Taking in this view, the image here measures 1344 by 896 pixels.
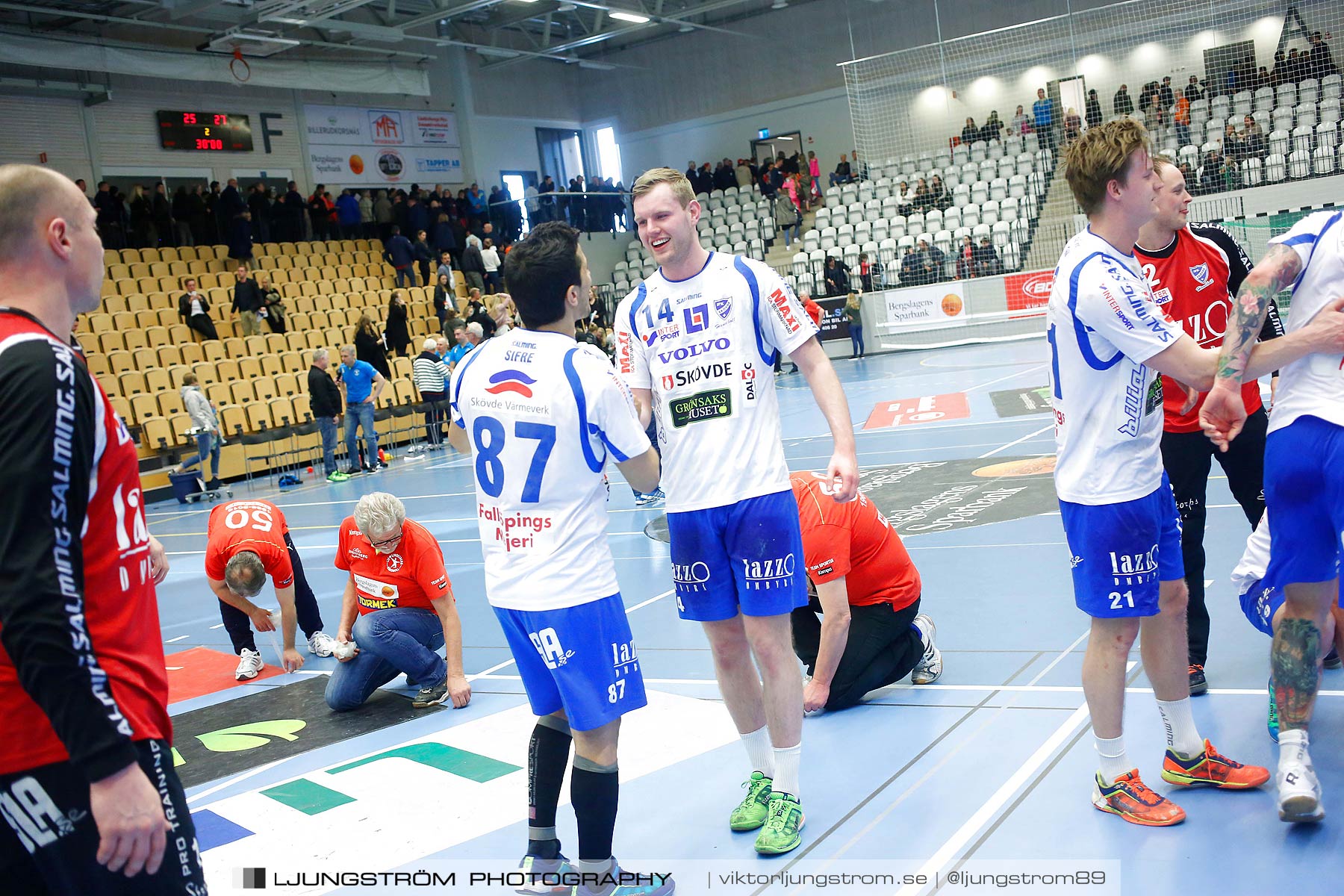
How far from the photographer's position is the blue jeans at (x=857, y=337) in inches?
863

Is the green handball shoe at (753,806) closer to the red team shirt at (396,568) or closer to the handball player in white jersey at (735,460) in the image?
the handball player in white jersey at (735,460)

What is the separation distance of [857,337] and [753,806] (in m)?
19.3

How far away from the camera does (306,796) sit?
158 inches

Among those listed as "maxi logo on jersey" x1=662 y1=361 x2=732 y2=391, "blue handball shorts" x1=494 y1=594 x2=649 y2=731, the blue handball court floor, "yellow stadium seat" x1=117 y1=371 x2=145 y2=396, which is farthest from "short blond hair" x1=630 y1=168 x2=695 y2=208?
"yellow stadium seat" x1=117 y1=371 x2=145 y2=396

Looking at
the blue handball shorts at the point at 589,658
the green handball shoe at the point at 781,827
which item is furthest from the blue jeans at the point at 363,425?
the blue handball shorts at the point at 589,658

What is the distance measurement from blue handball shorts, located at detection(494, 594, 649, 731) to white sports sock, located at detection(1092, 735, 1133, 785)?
1297 mm

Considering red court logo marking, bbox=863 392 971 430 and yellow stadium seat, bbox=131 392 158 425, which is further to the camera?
yellow stadium seat, bbox=131 392 158 425

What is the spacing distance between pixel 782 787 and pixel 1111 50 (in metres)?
24.2

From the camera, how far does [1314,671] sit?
2.88 metres

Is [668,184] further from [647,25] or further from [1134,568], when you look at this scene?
[647,25]

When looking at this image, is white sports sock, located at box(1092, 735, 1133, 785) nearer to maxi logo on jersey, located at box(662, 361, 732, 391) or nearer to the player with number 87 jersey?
the player with number 87 jersey

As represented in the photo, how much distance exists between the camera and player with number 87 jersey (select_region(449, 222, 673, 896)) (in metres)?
2.76

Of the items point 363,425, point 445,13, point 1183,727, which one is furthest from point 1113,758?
point 445,13

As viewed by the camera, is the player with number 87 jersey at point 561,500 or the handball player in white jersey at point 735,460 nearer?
the player with number 87 jersey at point 561,500
